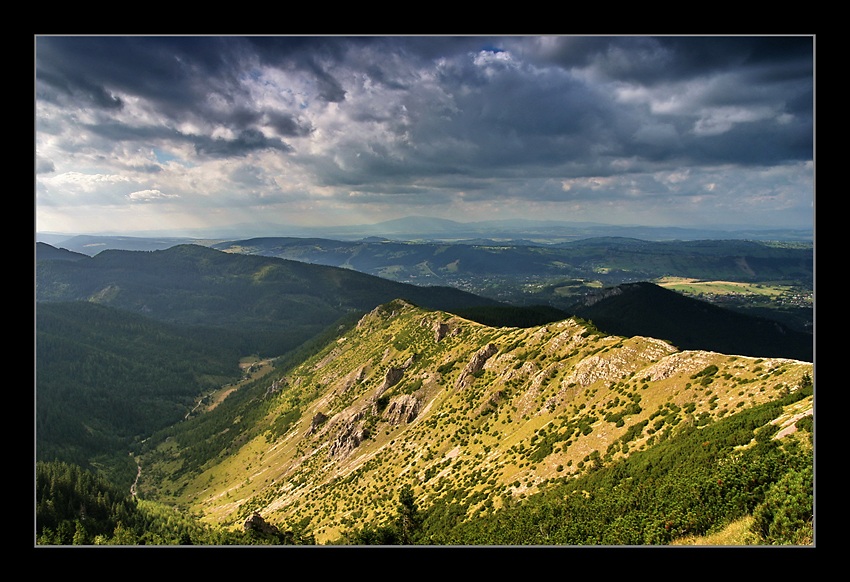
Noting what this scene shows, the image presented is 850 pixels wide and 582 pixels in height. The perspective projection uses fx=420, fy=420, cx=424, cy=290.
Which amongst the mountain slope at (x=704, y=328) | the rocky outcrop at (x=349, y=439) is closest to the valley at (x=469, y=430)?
the rocky outcrop at (x=349, y=439)

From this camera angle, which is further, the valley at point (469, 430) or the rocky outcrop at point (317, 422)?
the rocky outcrop at point (317, 422)

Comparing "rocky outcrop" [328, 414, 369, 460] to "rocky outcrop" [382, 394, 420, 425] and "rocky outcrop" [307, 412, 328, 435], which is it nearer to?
"rocky outcrop" [382, 394, 420, 425]

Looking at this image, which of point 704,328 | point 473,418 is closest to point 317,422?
point 473,418

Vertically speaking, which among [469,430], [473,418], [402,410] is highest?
[473,418]

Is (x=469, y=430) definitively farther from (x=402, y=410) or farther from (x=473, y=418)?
(x=402, y=410)

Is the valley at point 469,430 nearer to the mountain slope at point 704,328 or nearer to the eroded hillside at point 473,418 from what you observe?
the eroded hillside at point 473,418

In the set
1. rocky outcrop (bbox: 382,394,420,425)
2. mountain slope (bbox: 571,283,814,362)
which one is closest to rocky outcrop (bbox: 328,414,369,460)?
rocky outcrop (bbox: 382,394,420,425)
